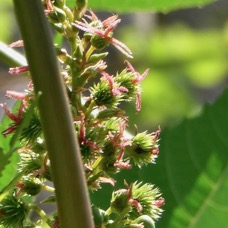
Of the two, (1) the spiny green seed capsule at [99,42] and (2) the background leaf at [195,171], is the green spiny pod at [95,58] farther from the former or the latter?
(2) the background leaf at [195,171]

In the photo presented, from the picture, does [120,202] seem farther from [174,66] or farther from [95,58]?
[174,66]

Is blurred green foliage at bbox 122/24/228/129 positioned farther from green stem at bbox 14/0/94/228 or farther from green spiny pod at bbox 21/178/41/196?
green stem at bbox 14/0/94/228

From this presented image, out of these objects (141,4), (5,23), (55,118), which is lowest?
(55,118)

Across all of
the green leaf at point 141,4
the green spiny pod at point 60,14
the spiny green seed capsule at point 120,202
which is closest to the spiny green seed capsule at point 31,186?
the spiny green seed capsule at point 120,202

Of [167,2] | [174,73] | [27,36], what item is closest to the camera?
[27,36]

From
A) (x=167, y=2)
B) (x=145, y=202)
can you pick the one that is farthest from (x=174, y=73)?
(x=145, y=202)

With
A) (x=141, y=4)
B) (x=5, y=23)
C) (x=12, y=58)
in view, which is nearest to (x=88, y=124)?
(x=12, y=58)

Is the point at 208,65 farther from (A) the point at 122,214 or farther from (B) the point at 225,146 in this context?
(A) the point at 122,214
